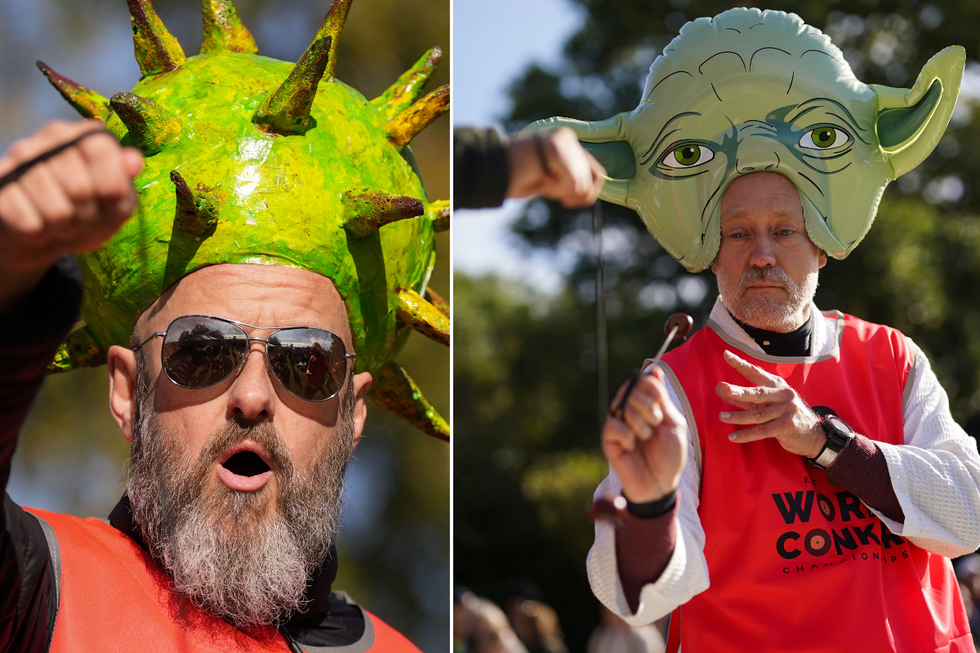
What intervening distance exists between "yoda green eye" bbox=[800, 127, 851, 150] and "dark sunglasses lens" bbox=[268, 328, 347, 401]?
61.0 inches

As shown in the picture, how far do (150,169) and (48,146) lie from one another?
1277mm

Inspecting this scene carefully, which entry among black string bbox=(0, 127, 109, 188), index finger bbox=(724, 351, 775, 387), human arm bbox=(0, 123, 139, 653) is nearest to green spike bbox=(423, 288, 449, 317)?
index finger bbox=(724, 351, 775, 387)

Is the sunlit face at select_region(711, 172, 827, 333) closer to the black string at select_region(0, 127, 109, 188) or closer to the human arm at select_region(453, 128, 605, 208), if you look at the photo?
the human arm at select_region(453, 128, 605, 208)

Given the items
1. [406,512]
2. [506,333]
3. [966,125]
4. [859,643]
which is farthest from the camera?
[506,333]

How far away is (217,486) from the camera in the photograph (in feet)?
8.79

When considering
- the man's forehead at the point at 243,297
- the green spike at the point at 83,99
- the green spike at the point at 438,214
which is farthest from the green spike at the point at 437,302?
the green spike at the point at 83,99

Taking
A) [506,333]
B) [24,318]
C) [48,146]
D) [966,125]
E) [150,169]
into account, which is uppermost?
[966,125]

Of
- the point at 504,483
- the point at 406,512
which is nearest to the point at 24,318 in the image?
the point at 406,512

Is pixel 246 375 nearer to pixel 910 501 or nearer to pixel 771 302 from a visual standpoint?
pixel 771 302

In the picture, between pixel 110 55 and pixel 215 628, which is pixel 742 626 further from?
pixel 110 55

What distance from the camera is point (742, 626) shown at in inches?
100

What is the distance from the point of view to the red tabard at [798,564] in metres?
2.52

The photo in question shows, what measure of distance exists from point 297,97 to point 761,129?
4.63 feet

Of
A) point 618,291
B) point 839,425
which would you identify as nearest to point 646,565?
point 839,425
